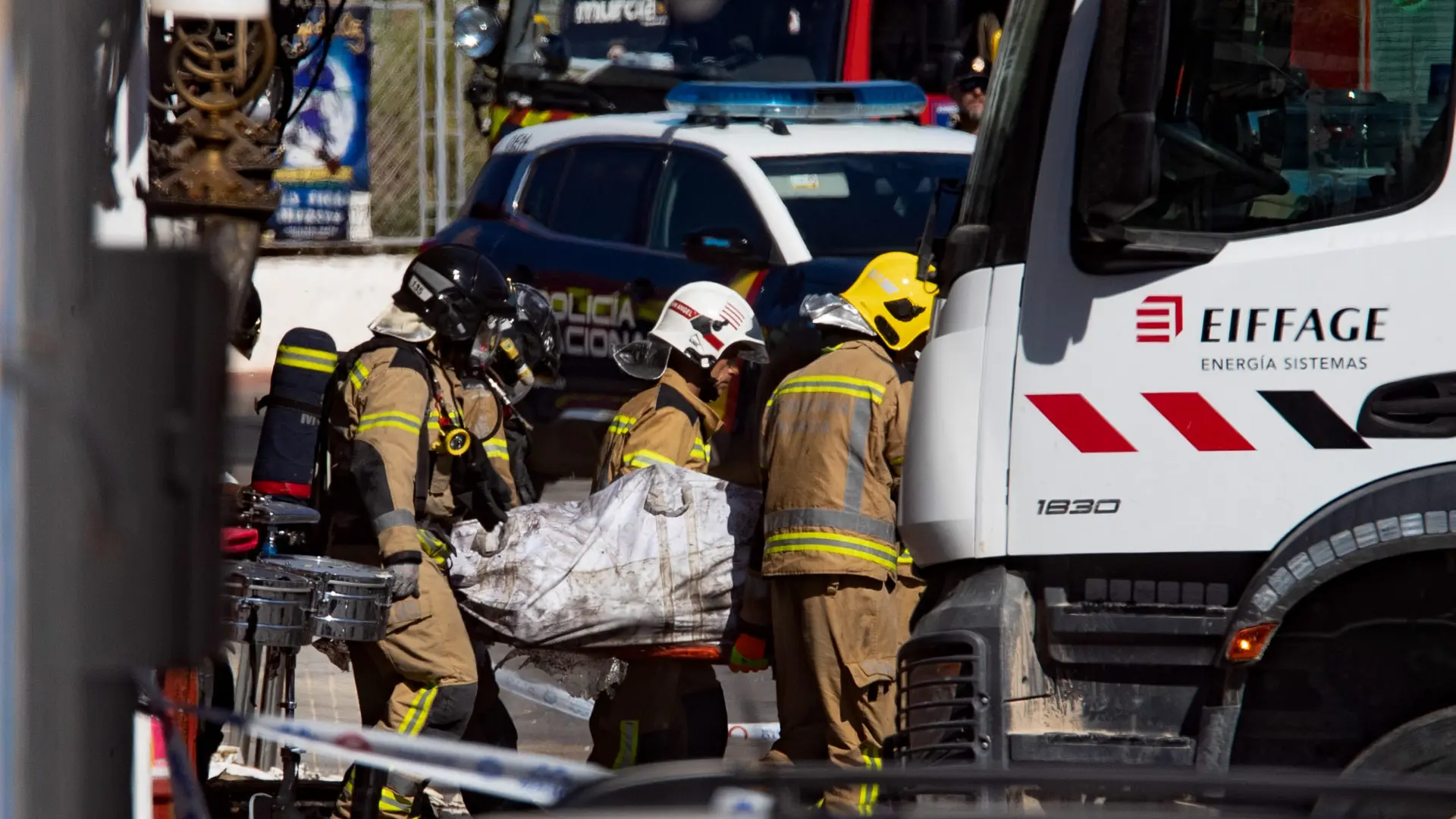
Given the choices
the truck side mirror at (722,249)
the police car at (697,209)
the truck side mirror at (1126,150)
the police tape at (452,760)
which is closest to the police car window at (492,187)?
the police car at (697,209)

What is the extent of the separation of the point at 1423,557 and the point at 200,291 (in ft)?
9.36

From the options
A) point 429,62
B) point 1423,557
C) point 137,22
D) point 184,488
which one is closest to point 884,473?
point 1423,557

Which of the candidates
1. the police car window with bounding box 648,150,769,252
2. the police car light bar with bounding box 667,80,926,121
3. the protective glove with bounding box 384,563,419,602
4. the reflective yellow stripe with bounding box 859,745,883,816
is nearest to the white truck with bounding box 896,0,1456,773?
the reflective yellow stripe with bounding box 859,745,883,816

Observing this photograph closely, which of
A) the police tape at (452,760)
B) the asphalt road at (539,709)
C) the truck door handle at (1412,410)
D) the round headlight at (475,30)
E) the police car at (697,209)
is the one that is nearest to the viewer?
the police tape at (452,760)

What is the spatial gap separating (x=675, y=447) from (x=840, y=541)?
1052 mm

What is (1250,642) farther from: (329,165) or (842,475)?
(329,165)

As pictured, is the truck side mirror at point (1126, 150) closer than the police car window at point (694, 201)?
Yes

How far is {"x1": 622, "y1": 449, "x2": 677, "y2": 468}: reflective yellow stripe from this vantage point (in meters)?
6.33

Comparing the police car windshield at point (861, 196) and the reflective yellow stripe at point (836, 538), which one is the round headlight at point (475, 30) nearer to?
the police car windshield at point (861, 196)

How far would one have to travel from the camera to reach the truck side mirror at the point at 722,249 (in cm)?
959

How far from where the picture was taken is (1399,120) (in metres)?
4.02

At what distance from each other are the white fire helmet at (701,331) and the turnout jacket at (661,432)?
0.38ft

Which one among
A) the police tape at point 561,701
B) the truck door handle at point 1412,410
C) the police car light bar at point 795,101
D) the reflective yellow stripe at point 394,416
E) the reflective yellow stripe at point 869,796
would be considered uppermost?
the police car light bar at point 795,101

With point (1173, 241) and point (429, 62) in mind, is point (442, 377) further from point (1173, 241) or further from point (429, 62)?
point (429, 62)
